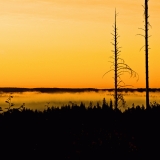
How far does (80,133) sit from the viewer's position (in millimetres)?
26312

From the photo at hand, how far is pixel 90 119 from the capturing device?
96.5 ft

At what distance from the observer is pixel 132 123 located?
28.6 m

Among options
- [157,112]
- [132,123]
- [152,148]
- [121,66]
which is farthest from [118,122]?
[121,66]

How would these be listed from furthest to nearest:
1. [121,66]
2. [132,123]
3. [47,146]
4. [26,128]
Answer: [121,66], [132,123], [26,128], [47,146]

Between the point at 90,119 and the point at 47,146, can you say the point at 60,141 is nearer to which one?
the point at 47,146

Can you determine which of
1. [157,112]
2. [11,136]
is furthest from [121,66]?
[11,136]

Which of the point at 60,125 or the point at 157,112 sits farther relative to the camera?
the point at 157,112

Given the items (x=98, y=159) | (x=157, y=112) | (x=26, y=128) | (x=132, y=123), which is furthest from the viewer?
(x=157, y=112)

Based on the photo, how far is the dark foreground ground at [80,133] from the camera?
929 inches

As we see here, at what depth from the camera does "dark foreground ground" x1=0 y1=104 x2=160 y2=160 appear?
2359cm

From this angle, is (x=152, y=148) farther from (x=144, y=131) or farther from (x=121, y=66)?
(x=121, y=66)

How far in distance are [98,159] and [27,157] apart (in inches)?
131

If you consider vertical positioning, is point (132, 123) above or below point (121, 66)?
below

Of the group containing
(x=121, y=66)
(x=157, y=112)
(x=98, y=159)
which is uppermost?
(x=121, y=66)
